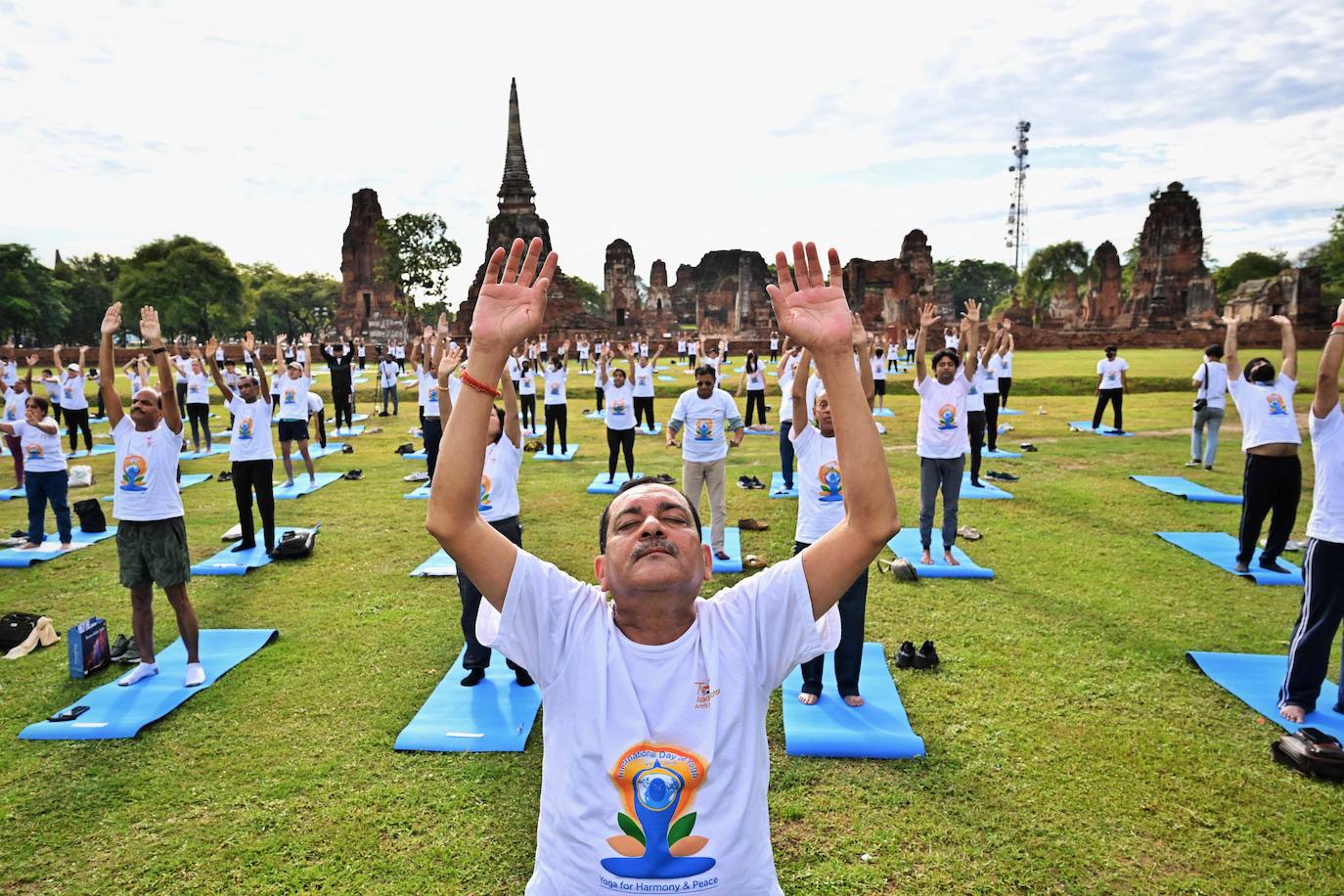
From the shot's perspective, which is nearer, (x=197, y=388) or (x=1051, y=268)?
(x=197, y=388)

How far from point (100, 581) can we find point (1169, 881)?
949 cm

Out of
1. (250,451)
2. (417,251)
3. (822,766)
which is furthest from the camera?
(417,251)

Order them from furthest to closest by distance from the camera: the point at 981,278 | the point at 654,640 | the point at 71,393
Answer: the point at 981,278 → the point at 71,393 → the point at 654,640

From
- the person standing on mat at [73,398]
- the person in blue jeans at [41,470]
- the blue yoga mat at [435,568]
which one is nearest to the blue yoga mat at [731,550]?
the blue yoga mat at [435,568]

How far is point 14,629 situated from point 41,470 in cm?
303

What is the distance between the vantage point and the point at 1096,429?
646 inches

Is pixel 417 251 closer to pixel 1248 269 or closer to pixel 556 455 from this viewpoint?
pixel 556 455

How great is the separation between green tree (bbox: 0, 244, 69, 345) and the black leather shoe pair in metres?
58.1

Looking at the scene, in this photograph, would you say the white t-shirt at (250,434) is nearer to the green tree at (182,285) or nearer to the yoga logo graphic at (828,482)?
the yoga logo graphic at (828,482)

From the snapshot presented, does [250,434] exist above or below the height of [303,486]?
above

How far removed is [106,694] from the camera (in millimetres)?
5492

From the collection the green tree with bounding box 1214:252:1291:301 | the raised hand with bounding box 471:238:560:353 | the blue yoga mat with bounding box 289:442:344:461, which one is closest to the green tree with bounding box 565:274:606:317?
the green tree with bounding box 1214:252:1291:301

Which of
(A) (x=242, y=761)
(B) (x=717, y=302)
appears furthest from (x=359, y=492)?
(B) (x=717, y=302)

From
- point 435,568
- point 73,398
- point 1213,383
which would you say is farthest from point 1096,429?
point 73,398
